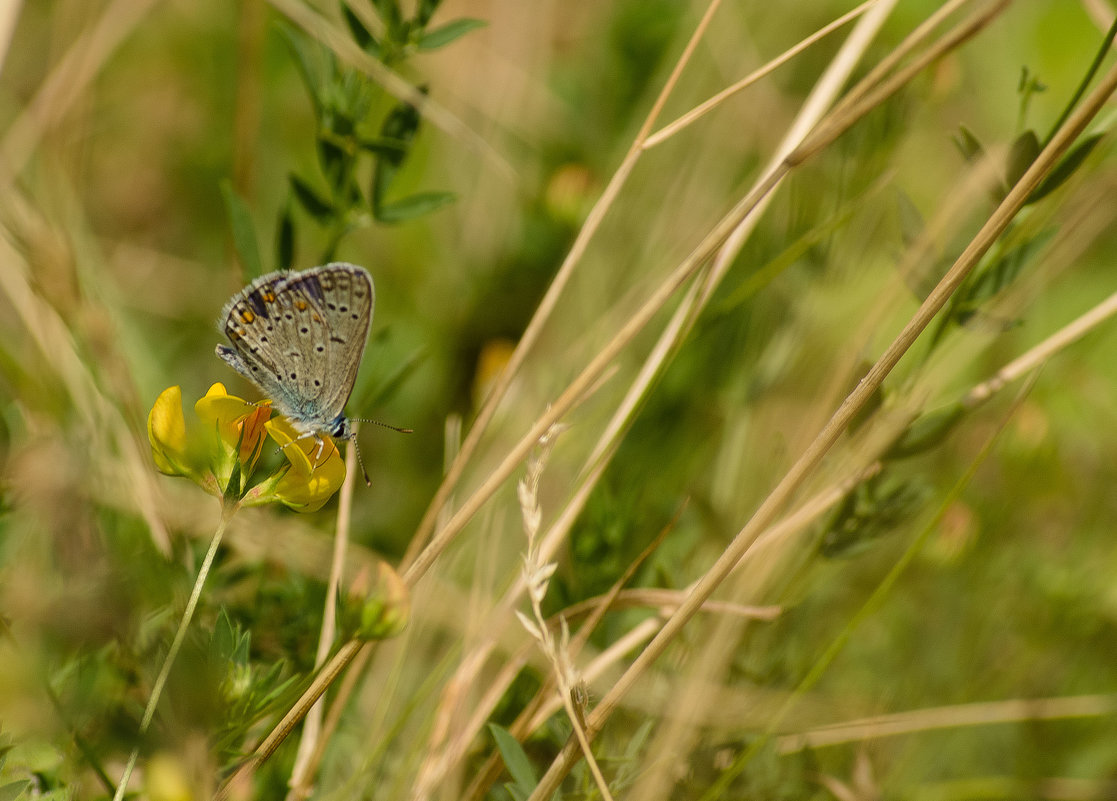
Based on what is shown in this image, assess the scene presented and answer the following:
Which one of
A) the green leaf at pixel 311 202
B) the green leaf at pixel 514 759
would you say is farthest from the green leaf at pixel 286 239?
the green leaf at pixel 514 759

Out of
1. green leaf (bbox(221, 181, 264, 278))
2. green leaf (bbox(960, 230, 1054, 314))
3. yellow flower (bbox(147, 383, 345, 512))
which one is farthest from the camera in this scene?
green leaf (bbox(221, 181, 264, 278))

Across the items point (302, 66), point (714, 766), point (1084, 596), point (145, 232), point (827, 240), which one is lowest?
point (1084, 596)

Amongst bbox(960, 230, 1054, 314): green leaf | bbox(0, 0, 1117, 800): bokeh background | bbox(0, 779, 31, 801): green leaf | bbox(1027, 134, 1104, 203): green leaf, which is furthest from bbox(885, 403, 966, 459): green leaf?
bbox(0, 779, 31, 801): green leaf

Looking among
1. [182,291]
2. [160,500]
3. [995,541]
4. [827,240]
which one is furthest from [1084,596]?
[182,291]

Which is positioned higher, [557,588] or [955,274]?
[955,274]

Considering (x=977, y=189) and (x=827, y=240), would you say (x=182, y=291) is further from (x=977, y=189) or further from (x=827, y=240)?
(x=977, y=189)

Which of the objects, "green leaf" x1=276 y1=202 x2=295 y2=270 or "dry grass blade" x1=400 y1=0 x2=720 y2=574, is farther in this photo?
"green leaf" x1=276 y1=202 x2=295 y2=270

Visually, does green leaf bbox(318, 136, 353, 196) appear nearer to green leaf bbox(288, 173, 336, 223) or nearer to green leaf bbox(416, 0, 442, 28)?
green leaf bbox(288, 173, 336, 223)
